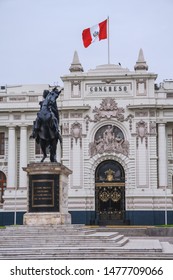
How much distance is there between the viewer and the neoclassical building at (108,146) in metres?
48.7

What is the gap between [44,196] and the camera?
2667cm

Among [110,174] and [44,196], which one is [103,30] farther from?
[44,196]

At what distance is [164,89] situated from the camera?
5041cm

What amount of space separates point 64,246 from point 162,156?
28.4m

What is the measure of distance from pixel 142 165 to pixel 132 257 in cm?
2974

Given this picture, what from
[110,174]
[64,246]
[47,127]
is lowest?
[64,246]

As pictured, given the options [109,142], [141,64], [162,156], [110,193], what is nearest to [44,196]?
[110,193]

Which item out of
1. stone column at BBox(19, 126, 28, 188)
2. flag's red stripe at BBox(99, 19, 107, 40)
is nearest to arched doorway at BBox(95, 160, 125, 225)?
stone column at BBox(19, 126, 28, 188)

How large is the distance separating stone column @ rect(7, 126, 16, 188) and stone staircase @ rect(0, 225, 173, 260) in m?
24.7

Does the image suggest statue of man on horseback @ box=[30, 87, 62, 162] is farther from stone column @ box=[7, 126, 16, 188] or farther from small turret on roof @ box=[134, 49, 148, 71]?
small turret on roof @ box=[134, 49, 148, 71]

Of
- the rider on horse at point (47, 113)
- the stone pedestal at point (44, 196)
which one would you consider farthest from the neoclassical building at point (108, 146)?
the stone pedestal at point (44, 196)
